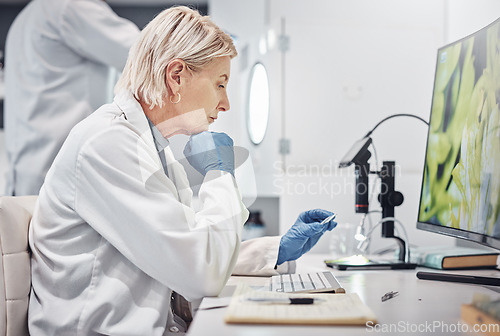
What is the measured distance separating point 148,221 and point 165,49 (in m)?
0.39

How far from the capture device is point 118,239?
0.93 metres

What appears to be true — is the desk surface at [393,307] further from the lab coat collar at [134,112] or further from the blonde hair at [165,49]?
the blonde hair at [165,49]

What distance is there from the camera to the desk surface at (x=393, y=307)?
27.8 inches

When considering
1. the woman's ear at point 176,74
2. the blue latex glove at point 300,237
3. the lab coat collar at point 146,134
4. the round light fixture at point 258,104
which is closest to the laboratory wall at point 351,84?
the round light fixture at point 258,104

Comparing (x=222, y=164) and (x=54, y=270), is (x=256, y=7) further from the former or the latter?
(x=54, y=270)

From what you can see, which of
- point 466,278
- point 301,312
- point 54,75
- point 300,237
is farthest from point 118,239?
point 54,75

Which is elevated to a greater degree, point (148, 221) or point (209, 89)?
point (209, 89)

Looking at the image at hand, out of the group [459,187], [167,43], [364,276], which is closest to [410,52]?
[459,187]

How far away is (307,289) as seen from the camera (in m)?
0.99

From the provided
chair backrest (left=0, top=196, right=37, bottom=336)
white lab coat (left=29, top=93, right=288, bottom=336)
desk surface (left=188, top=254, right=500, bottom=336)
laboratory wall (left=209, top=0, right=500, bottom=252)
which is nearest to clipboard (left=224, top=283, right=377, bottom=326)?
desk surface (left=188, top=254, right=500, bottom=336)

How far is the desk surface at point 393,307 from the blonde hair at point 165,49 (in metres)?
0.45

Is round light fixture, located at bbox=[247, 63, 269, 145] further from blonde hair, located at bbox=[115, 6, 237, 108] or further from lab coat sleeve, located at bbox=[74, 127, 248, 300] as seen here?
lab coat sleeve, located at bbox=[74, 127, 248, 300]

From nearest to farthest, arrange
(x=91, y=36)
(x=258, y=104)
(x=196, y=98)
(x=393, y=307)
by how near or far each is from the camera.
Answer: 1. (x=393, y=307)
2. (x=196, y=98)
3. (x=91, y=36)
4. (x=258, y=104)

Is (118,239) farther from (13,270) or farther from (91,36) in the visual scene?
(91,36)
